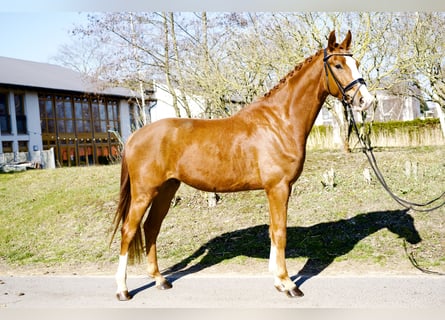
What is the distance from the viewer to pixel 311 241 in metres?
5.25

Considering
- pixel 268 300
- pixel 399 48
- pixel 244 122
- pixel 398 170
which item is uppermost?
pixel 399 48

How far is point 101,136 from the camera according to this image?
61.2 feet

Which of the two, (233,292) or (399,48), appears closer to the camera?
(233,292)

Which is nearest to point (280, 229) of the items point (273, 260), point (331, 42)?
point (273, 260)

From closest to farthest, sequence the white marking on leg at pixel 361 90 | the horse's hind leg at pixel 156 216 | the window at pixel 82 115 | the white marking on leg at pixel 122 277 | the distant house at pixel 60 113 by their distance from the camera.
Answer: the white marking on leg at pixel 361 90, the white marking on leg at pixel 122 277, the horse's hind leg at pixel 156 216, the distant house at pixel 60 113, the window at pixel 82 115

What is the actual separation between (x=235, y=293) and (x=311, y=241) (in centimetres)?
168

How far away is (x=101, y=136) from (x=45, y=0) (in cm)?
1426

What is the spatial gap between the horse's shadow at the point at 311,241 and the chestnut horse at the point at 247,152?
3.11 feet

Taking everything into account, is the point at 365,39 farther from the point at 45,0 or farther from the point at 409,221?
the point at 45,0

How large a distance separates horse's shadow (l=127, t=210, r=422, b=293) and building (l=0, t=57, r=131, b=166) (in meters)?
11.2

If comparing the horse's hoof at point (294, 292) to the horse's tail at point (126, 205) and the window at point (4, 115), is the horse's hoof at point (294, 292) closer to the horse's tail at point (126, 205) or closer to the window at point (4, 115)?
the horse's tail at point (126, 205)

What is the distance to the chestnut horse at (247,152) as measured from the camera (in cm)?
374

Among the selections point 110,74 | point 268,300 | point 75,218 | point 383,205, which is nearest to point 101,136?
point 110,74

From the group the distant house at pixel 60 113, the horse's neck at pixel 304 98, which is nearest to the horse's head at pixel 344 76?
the horse's neck at pixel 304 98
